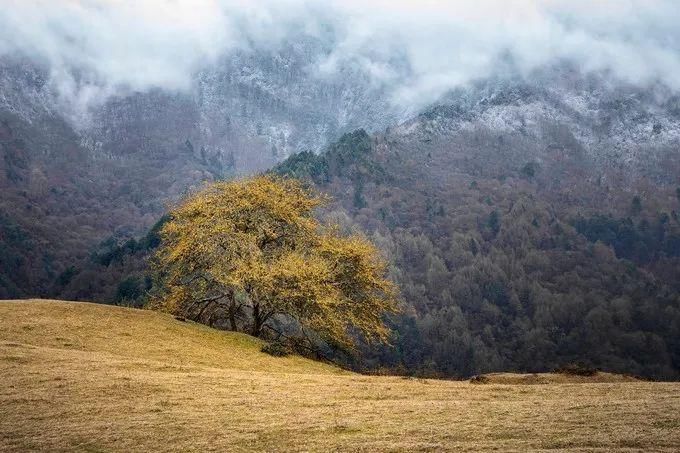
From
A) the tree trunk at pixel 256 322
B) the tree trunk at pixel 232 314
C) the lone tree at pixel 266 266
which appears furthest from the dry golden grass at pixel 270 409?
the tree trunk at pixel 232 314

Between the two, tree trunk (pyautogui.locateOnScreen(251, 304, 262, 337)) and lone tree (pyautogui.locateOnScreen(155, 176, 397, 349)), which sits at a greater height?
lone tree (pyautogui.locateOnScreen(155, 176, 397, 349))

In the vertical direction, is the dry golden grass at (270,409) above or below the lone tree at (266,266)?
below

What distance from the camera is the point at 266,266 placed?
4900cm

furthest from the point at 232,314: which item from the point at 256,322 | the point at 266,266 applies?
the point at 266,266

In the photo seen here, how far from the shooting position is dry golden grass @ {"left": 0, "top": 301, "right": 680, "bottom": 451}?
18906 mm

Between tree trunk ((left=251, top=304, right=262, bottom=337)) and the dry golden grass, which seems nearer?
the dry golden grass

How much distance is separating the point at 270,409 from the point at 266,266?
84.6 ft

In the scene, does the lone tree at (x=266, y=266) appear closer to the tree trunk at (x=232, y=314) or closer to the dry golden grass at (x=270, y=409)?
the tree trunk at (x=232, y=314)

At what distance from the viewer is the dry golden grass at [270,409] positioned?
18906mm

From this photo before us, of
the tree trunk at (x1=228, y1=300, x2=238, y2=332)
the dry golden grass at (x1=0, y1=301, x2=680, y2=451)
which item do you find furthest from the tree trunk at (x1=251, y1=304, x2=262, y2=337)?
the dry golden grass at (x1=0, y1=301, x2=680, y2=451)

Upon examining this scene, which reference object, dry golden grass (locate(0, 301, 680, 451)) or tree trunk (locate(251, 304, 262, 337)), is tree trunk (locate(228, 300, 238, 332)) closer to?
tree trunk (locate(251, 304, 262, 337))

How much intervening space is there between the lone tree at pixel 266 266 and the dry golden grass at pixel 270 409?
480 inches

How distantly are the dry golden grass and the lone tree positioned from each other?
1219cm

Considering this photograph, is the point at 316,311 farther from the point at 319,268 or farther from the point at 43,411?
the point at 43,411
